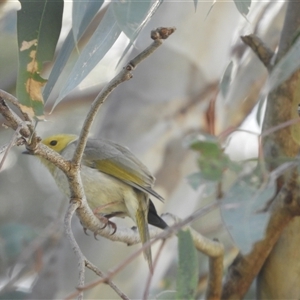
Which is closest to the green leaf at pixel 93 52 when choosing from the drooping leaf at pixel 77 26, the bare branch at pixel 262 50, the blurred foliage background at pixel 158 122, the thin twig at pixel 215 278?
the drooping leaf at pixel 77 26

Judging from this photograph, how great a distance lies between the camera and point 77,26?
1.32 meters

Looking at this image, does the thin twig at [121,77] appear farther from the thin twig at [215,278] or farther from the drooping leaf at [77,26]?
the thin twig at [215,278]

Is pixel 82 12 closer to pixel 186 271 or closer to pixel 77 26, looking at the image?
pixel 77 26

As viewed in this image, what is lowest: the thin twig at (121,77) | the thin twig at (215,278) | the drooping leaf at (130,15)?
the thin twig at (215,278)

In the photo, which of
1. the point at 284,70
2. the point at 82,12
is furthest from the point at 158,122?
the point at 284,70

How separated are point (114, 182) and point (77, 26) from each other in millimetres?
1159

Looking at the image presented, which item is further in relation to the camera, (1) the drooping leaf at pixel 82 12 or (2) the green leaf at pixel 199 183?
(1) the drooping leaf at pixel 82 12

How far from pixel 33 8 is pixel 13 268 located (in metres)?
2.12

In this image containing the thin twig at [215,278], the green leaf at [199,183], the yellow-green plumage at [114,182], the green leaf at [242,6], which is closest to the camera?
the green leaf at [199,183]

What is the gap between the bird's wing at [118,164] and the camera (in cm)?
234

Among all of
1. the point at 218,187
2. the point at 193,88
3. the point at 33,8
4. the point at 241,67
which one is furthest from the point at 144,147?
the point at 218,187

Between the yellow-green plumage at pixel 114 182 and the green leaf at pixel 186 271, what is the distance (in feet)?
3.33

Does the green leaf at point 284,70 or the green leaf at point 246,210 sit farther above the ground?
the green leaf at point 284,70

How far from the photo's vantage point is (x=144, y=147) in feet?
10.4
